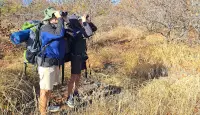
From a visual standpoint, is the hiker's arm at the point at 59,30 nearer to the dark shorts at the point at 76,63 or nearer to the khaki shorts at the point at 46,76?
the khaki shorts at the point at 46,76

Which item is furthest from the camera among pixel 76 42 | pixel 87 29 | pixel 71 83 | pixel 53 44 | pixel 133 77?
pixel 133 77

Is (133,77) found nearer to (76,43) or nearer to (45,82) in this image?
(76,43)

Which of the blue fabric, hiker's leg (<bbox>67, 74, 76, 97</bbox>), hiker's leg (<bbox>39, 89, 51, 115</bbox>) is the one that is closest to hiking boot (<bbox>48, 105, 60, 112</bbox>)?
hiker's leg (<bbox>67, 74, 76, 97</bbox>)

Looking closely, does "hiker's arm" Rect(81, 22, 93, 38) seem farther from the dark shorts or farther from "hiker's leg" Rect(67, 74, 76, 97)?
"hiker's leg" Rect(67, 74, 76, 97)

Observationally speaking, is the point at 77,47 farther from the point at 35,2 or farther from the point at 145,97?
the point at 35,2

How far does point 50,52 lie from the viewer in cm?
424

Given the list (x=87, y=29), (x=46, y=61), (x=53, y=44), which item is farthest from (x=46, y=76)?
(x=87, y=29)

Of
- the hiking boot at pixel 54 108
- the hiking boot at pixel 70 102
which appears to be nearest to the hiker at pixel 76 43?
the hiking boot at pixel 70 102

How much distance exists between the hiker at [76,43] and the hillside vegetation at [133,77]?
2.18ft

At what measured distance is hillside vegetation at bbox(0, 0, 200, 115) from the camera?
14.3 feet

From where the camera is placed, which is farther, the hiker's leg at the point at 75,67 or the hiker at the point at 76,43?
the hiker's leg at the point at 75,67

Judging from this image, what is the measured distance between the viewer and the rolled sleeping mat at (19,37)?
4.21 m

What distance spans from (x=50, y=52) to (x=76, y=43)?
81 cm

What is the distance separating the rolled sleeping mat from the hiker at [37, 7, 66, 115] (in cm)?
25
